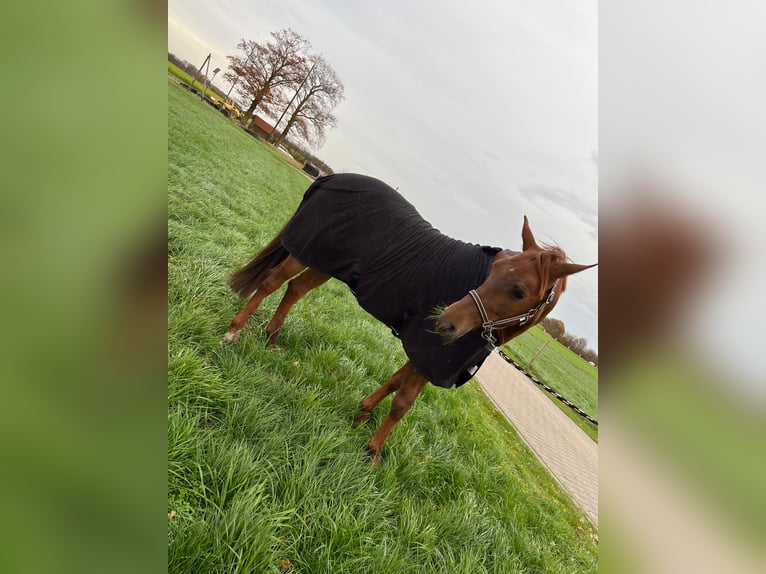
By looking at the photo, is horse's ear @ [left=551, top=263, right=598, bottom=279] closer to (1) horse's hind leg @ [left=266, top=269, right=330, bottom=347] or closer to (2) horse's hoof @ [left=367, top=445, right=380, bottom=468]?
(2) horse's hoof @ [left=367, top=445, right=380, bottom=468]

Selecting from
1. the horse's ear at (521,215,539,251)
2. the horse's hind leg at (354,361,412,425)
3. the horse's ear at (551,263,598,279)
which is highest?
the horse's ear at (521,215,539,251)

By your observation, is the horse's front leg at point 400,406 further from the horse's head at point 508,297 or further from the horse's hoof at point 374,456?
the horse's head at point 508,297

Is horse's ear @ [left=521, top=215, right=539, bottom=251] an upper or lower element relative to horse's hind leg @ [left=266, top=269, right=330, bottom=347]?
upper

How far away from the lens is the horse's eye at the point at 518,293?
8.22 feet

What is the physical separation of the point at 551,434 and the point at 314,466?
685 cm

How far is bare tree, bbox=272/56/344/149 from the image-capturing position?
26.2 meters

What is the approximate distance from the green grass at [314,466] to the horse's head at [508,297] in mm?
1205

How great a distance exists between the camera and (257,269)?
3729 mm

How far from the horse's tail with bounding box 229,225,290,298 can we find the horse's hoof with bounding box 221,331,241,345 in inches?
17.6

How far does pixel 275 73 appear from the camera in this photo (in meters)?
23.4

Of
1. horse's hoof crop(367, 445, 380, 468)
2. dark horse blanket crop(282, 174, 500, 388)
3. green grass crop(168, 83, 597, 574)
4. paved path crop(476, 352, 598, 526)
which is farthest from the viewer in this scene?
paved path crop(476, 352, 598, 526)

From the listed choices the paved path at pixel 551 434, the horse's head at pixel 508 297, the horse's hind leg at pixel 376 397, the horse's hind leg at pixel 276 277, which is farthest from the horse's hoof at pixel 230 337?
the paved path at pixel 551 434

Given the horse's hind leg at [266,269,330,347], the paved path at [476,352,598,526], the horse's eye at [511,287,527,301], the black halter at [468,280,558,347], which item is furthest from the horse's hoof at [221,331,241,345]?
the paved path at [476,352,598,526]
